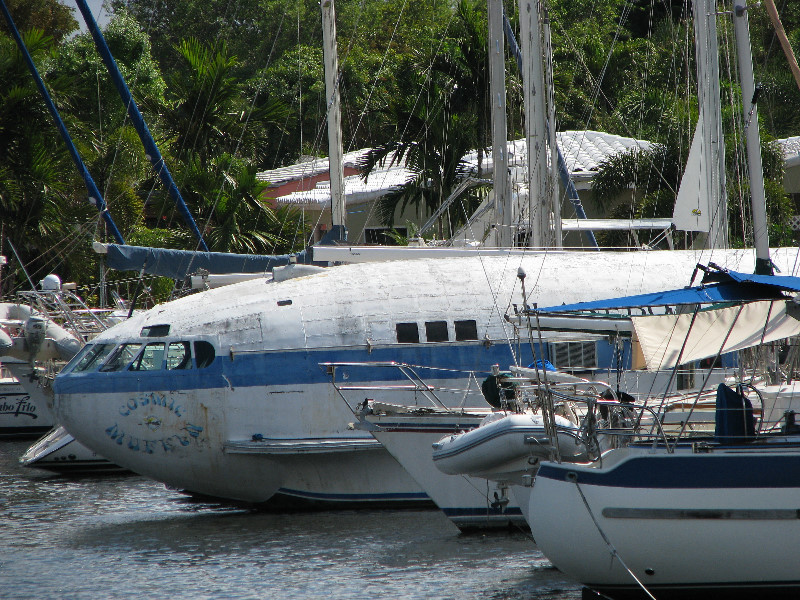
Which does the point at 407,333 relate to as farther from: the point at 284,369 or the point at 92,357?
the point at 92,357

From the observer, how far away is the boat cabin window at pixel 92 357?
18.7m

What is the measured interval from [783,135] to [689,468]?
36681 millimetres

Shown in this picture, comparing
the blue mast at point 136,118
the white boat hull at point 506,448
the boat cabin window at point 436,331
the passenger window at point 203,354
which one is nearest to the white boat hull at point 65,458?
the blue mast at point 136,118

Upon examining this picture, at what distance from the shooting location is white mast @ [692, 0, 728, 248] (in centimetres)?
2036

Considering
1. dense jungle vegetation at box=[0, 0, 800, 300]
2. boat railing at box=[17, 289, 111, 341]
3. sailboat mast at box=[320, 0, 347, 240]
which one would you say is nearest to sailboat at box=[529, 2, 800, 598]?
sailboat mast at box=[320, 0, 347, 240]

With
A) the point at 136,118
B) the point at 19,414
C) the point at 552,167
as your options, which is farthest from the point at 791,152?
the point at 19,414

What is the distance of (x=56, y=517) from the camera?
18812 millimetres

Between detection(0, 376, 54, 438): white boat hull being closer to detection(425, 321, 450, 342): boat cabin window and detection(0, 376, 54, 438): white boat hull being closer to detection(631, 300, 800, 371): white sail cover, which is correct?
detection(425, 321, 450, 342): boat cabin window

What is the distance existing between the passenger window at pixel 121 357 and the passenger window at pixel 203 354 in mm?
964

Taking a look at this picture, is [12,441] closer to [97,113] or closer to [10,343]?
[10,343]

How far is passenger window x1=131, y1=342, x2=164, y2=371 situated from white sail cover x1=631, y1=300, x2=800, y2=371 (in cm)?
771

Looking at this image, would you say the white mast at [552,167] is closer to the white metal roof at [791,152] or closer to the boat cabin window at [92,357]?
the boat cabin window at [92,357]

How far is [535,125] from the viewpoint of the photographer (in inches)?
870

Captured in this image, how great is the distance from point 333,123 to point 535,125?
4.26 metres
